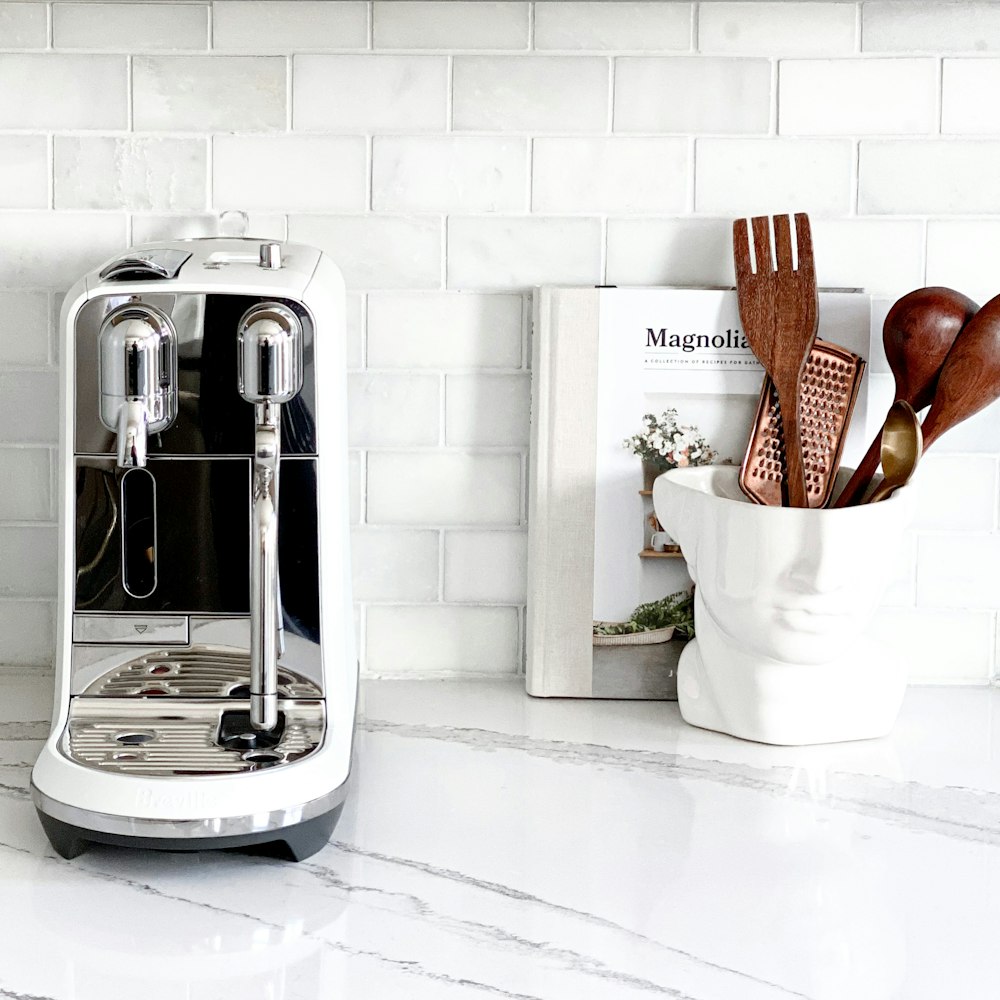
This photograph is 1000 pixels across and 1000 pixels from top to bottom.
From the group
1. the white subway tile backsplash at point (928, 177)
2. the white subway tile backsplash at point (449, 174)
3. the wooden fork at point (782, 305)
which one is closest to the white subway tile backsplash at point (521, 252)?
the white subway tile backsplash at point (449, 174)

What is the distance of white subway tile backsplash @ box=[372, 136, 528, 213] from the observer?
1.03 m

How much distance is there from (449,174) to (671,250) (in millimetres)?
204

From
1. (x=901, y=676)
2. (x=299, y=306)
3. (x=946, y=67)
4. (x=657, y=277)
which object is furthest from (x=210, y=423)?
(x=946, y=67)

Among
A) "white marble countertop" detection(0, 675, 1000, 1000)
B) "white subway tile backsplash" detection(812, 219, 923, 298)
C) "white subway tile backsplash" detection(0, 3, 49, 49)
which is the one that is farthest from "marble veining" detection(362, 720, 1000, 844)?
"white subway tile backsplash" detection(0, 3, 49, 49)

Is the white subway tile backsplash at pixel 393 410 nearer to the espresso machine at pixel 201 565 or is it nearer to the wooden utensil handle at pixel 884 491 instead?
the espresso machine at pixel 201 565

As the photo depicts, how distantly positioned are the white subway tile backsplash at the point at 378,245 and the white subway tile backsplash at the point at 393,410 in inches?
3.3

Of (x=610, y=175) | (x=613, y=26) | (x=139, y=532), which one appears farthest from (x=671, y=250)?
(x=139, y=532)

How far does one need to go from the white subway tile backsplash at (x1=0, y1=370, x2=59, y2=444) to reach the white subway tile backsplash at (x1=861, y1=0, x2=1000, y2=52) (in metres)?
0.77

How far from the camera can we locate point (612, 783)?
0.86 meters

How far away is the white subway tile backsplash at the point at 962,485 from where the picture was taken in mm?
1074

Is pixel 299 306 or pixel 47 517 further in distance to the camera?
pixel 47 517

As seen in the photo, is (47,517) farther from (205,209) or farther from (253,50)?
(253,50)

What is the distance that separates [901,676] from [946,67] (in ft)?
1.71

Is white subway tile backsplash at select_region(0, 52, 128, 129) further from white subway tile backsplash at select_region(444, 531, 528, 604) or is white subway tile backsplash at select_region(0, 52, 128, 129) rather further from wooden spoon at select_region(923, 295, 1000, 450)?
wooden spoon at select_region(923, 295, 1000, 450)
